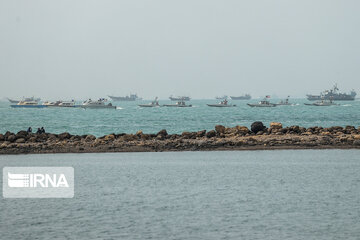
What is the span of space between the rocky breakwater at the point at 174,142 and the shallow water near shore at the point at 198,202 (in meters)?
6.79

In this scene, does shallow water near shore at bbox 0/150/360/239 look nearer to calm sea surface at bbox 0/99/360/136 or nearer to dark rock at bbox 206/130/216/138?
dark rock at bbox 206/130/216/138

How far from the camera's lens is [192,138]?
57.5m

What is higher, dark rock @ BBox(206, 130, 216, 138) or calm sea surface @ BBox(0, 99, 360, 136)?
dark rock @ BBox(206, 130, 216, 138)

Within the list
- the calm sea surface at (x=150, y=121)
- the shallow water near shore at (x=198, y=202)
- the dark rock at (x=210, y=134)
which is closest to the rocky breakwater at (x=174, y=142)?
the dark rock at (x=210, y=134)

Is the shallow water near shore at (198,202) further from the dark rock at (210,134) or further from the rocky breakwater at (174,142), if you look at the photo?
the dark rock at (210,134)

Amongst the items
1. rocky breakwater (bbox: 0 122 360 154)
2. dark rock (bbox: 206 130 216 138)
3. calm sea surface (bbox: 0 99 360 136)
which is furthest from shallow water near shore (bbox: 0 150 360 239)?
calm sea surface (bbox: 0 99 360 136)

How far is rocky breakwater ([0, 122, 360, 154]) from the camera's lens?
51.4 meters

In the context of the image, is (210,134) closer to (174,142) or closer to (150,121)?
(174,142)

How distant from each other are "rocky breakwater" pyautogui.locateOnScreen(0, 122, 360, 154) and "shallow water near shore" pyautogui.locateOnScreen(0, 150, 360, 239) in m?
6.79

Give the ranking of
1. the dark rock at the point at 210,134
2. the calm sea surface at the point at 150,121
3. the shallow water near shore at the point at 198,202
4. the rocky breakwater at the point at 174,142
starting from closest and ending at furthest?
the shallow water near shore at the point at 198,202 → the rocky breakwater at the point at 174,142 → the dark rock at the point at 210,134 → the calm sea surface at the point at 150,121

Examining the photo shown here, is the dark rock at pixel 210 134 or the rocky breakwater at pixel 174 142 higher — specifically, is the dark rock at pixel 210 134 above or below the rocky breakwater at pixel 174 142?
above

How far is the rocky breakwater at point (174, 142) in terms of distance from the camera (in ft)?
169

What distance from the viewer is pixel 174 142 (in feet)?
175

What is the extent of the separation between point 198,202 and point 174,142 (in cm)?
2570
